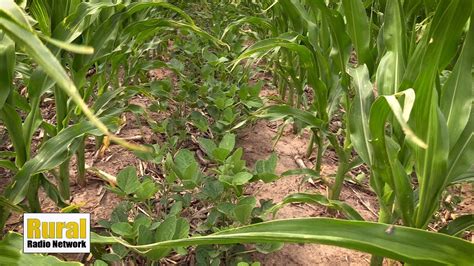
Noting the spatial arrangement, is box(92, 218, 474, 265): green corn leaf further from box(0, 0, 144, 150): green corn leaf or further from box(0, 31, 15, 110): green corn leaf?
box(0, 31, 15, 110): green corn leaf

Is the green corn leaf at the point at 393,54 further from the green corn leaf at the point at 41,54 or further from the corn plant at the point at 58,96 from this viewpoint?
the green corn leaf at the point at 41,54

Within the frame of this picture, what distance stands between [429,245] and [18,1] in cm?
85

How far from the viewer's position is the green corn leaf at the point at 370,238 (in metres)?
0.54

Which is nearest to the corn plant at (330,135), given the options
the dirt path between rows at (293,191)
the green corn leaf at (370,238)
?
the green corn leaf at (370,238)

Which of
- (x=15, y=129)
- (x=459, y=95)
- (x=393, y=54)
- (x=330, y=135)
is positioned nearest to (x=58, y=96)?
(x=15, y=129)

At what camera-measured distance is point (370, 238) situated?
554mm

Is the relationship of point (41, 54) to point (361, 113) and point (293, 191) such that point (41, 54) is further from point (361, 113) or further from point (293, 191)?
point (293, 191)

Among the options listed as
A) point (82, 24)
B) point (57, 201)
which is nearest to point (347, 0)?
point (82, 24)

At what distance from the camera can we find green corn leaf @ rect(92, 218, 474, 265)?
538 millimetres

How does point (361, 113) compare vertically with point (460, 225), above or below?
above

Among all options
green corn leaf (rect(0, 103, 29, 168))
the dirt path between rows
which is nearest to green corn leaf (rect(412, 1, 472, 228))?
the dirt path between rows

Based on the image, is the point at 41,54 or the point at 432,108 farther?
the point at 432,108

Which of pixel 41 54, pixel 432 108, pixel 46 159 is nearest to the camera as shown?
pixel 41 54

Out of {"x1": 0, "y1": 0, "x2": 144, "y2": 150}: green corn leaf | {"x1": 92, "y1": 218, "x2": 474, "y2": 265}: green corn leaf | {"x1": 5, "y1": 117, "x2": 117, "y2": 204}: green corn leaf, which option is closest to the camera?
{"x1": 0, "y1": 0, "x2": 144, "y2": 150}: green corn leaf
